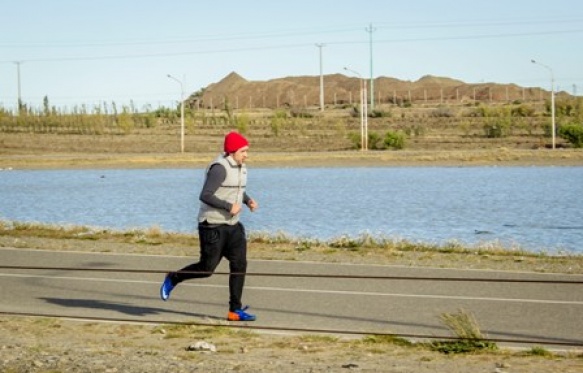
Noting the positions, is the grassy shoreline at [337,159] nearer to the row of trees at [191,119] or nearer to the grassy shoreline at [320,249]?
the row of trees at [191,119]

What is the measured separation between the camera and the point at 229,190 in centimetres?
1364

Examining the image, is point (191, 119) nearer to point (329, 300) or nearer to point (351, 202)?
point (351, 202)

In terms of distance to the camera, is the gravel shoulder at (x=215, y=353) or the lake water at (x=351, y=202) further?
the lake water at (x=351, y=202)

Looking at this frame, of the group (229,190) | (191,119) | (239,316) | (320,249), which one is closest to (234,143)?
(229,190)

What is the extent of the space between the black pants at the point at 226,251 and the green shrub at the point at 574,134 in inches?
2892

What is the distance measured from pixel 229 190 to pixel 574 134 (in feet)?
243

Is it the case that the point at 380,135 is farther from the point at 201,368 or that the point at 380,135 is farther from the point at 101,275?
the point at 201,368

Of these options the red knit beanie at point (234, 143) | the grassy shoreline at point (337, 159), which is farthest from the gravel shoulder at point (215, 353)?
the grassy shoreline at point (337, 159)

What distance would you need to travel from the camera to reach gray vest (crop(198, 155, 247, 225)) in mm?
13617

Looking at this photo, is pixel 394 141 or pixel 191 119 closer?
pixel 394 141

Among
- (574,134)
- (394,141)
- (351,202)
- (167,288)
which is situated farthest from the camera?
(394,141)

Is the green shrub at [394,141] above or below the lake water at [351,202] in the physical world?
above

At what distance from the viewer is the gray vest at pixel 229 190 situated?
44.7ft

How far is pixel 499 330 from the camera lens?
13.1 meters
